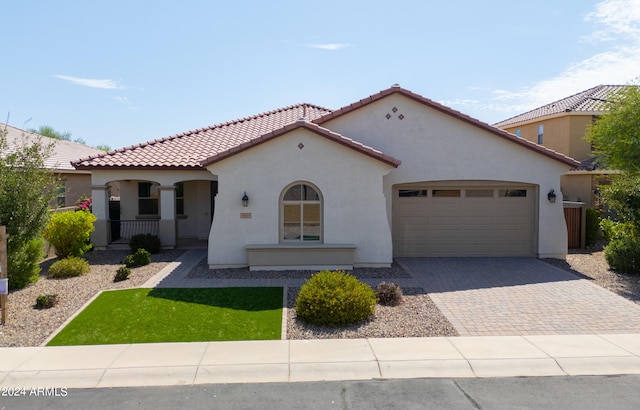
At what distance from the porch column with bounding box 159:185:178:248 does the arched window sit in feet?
19.1

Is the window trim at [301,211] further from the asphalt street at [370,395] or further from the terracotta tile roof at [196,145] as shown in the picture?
the asphalt street at [370,395]

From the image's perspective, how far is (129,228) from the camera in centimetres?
1816

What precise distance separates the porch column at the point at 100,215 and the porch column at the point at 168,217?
6.70 feet

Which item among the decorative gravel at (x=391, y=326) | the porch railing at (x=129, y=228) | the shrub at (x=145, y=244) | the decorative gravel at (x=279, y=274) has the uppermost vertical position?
the porch railing at (x=129, y=228)

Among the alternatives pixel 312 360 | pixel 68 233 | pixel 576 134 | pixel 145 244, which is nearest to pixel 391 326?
pixel 312 360

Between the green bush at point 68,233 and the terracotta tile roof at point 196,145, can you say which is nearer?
the green bush at point 68,233

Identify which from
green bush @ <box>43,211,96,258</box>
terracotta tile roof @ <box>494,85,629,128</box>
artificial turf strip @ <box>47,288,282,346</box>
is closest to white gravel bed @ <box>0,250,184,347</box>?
artificial turf strip @ <box>47,288,282,346</box>

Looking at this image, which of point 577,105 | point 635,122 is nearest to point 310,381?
point 635,122

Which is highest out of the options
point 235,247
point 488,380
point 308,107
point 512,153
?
point 308,107

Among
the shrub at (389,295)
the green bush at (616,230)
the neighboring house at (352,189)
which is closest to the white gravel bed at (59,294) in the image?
the neighboring house at (352,189)

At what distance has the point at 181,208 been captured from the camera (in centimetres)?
1931

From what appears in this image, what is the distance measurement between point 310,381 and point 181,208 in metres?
14.6

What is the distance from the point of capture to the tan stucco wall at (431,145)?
14578 millimetres

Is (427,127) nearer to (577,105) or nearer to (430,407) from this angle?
(430,407)
